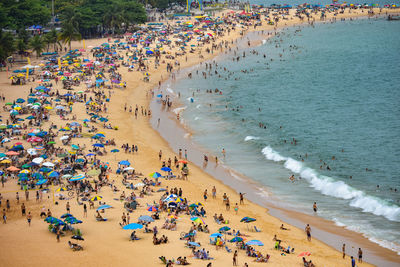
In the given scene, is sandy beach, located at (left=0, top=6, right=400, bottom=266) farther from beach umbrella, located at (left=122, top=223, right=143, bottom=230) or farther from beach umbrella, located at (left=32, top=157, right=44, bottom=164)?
beach umbrella, located at (left=32, top=157, right=44, bottom=164)

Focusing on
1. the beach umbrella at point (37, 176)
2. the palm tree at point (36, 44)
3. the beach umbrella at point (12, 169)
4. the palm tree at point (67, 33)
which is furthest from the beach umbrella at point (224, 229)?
the palm tree at point (67, 33)

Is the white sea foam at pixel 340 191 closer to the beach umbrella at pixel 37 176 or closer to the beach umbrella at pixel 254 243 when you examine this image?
the beach umbrella at pixel 254 243

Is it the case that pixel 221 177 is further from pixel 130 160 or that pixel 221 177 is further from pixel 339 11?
pixel 339 11

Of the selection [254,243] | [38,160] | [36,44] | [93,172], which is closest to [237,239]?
[254,243]

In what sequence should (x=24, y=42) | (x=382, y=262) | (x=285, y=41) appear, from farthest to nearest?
(x=285, y=41) < (x=24, y=42) < (x=382, y=262)

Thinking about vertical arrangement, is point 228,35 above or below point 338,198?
above

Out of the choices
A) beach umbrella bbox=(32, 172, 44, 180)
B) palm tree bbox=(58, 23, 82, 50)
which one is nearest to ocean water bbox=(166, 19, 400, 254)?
beach umbrella bbox=(32, 172, 44, 180)

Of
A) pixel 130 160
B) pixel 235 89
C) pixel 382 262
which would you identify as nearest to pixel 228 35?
pixel 235 89
